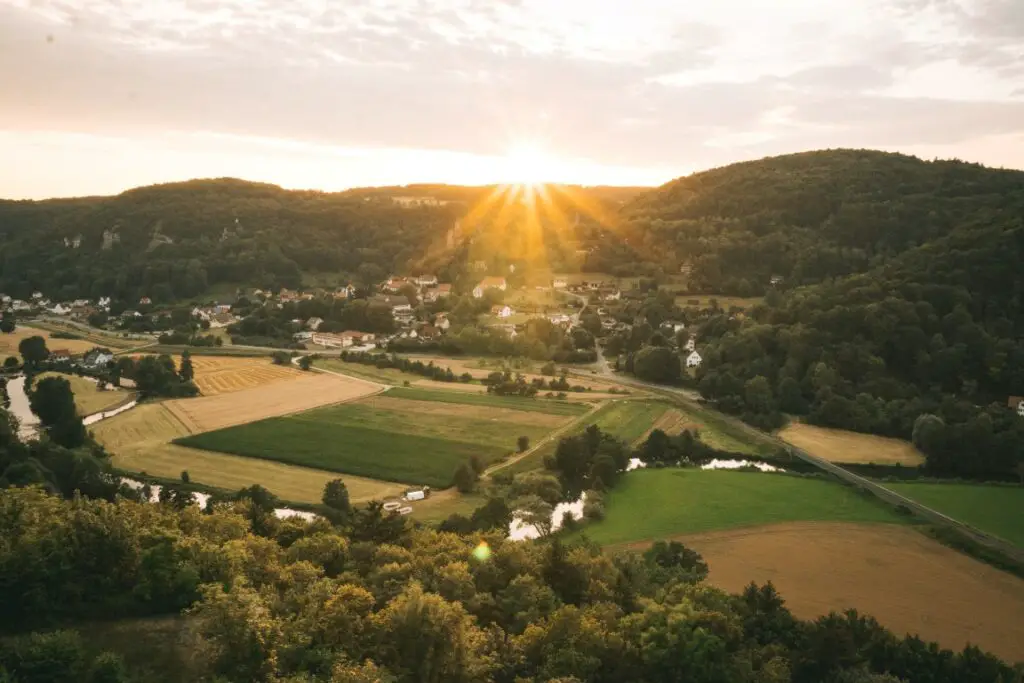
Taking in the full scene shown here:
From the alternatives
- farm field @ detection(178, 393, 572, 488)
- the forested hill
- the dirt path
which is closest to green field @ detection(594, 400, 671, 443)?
the dirt path

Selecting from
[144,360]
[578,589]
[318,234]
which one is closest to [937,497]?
[578,589]

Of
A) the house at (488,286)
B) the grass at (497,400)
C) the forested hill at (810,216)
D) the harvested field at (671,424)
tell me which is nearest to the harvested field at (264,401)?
the grass at (497,400)

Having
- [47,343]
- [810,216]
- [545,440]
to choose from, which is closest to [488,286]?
[810,216]

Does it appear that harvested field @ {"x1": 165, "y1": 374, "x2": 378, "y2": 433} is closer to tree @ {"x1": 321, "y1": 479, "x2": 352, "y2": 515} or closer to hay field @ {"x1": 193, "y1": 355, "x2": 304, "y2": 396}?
hay field @ {"x1": 193, "y1": 355, "x2": 304, "y2": 396}

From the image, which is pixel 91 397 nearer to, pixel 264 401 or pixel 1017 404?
pixel 264 401

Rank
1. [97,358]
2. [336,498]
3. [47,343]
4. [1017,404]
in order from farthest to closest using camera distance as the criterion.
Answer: [47,343] → [97,358] → [1017,404] → [336,498]
